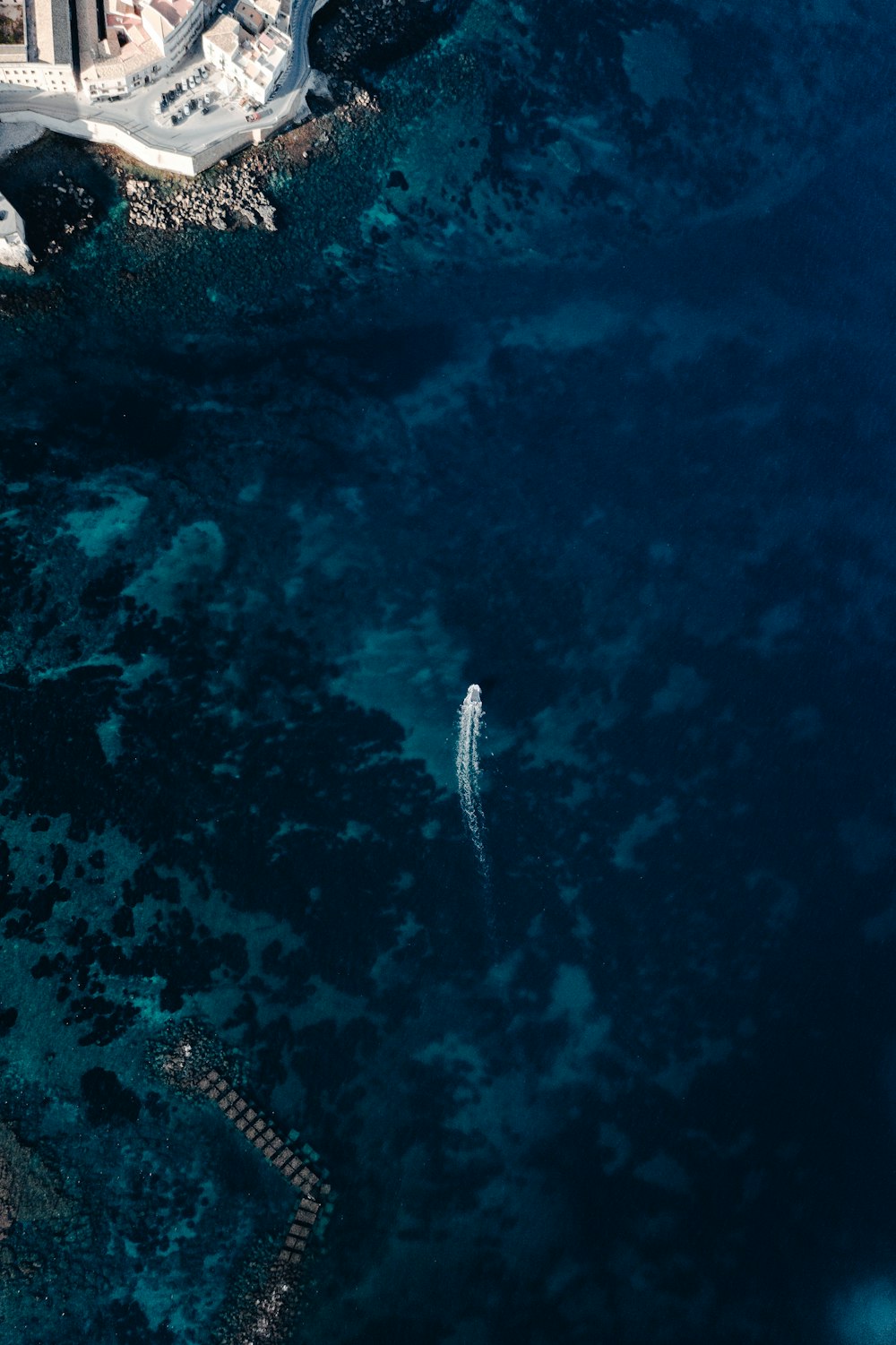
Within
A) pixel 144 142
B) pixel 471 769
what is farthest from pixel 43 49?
pixel 471 769

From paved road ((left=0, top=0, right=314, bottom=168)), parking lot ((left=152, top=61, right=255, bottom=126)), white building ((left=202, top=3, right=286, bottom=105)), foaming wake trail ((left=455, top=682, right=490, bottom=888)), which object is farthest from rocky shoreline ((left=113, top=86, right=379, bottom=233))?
foaming wake trail ((left=455, top=682, right=490, bottom=888))

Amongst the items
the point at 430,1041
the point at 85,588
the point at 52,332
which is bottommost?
the point at 430,1041

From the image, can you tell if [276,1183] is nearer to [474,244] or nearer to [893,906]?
[893,906]

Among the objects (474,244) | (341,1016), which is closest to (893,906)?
(341,1016)

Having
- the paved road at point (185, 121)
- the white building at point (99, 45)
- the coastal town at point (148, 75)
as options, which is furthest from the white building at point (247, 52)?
the white building at point (99, 45)

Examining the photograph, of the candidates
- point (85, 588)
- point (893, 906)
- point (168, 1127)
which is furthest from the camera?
point (893, 906)

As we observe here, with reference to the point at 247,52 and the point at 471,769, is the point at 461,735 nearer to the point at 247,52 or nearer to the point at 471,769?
the point at 471,769

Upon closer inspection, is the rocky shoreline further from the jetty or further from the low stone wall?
the jetty
